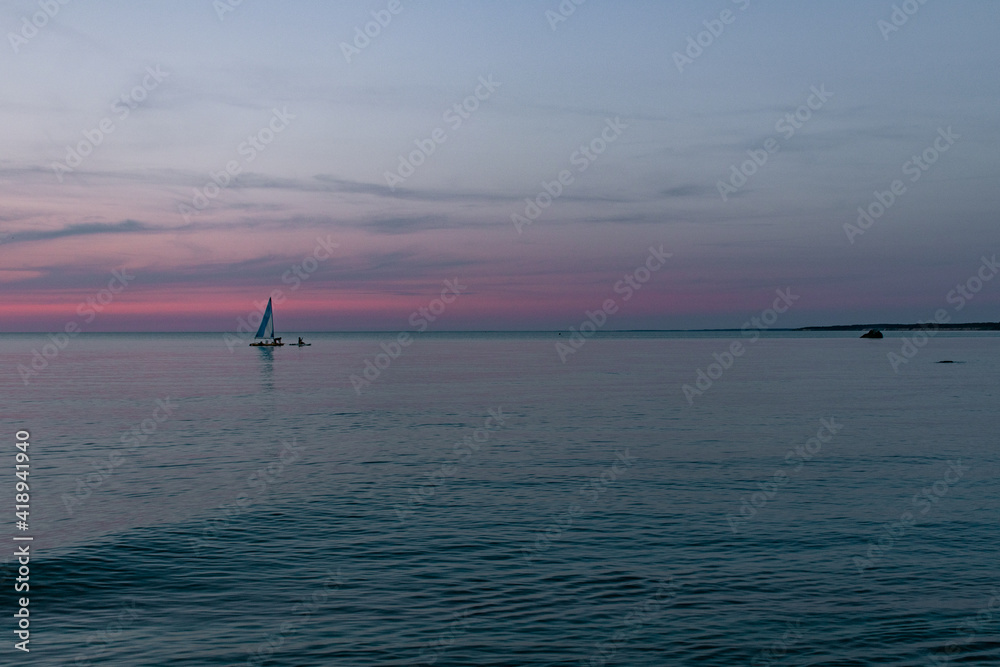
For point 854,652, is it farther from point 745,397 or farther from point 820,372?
point 820,372

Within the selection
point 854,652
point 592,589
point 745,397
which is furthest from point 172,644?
point 745,397

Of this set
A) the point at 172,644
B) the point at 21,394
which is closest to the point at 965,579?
the point at 172,644

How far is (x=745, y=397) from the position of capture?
259 ft

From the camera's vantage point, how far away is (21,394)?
85438 millimetres

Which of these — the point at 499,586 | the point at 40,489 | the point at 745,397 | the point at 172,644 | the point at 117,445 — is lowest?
the point at 172,644

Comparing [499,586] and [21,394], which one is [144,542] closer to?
[499,586]

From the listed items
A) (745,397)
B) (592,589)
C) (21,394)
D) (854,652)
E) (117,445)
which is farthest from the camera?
(21,394)

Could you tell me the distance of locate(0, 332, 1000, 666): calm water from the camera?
18328mm

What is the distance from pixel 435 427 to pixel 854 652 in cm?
4144

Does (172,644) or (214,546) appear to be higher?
(214,546)

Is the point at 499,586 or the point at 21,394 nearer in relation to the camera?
the point at 499,586

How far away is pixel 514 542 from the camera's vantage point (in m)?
26.1

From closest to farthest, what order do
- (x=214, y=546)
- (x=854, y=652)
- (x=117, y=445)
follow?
(x=854, y=652) → (x=214, y=546) → (x=117, y=445)

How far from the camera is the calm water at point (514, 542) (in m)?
18.3
